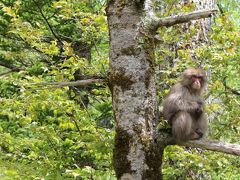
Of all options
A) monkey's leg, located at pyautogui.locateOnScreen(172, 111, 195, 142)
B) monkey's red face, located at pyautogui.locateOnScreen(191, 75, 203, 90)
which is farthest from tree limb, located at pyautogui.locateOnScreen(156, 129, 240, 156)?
monkey's red face, located at pyautogui.locateOnScreen(191, 75, 203, 90)

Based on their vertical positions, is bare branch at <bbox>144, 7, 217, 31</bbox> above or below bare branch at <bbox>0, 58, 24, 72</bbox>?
above

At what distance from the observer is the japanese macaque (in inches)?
185

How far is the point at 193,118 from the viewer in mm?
4977

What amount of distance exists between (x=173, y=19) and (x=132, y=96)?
655mm

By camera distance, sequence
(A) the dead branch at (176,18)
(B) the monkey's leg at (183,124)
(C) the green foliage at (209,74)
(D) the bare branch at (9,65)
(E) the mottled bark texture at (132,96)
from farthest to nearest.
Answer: (D) the bare branch at (9,65) < (C) the green foliage at (209,74) < (B) the monkey's leg at (183,124) < (E) the mottled bark texture at (132,96) < (A) the dead branch at (176,18)

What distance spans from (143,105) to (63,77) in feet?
6.09

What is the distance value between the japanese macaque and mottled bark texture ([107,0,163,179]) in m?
1.22

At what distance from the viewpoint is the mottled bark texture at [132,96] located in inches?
130

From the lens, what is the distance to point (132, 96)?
3.33 m

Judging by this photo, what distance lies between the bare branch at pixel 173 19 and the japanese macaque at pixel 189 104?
1.43m

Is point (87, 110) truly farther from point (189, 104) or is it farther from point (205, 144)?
point (205, 144)

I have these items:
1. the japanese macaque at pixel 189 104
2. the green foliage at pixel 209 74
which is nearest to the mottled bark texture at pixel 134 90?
the green foliage at pixel 209 74

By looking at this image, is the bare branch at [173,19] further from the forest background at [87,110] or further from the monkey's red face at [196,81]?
the monkey's red face at [196,81]

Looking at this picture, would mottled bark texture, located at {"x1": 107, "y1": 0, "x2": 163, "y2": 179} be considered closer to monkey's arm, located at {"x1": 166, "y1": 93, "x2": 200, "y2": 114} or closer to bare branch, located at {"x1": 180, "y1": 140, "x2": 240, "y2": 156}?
bare branch, located at {"x1": 180, "y1": 140, "x2": 240, "y2": 156}
